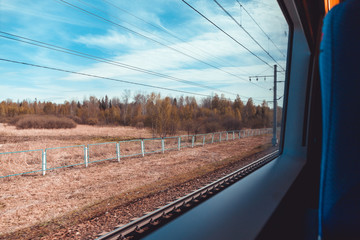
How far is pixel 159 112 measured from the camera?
10.5 feet

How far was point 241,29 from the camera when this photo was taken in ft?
9.38

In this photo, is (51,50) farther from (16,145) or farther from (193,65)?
(193,65)

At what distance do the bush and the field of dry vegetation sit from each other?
50 mm

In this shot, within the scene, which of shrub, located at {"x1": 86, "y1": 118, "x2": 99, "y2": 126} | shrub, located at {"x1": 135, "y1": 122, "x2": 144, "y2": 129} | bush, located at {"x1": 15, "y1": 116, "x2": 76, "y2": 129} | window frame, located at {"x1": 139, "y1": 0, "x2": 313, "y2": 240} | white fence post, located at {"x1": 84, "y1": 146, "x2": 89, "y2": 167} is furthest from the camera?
white fence post, located at {"x1": 84, "y1": 146, "x2": 89, "y2": 167}

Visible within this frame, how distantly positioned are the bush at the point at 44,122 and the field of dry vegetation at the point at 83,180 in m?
0.05

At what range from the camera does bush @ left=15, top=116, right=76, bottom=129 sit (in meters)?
1.82

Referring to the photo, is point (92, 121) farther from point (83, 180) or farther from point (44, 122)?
point (83, 180)

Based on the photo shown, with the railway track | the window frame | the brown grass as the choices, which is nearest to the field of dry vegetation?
the brown grass

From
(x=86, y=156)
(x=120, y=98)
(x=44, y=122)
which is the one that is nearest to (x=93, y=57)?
(x=120, y=98)

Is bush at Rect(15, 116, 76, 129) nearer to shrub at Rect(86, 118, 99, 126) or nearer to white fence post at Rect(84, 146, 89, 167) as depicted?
shrub at Rect(86, 118, 99, 126)

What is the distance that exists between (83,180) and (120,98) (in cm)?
Result: 120

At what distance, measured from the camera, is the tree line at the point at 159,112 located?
1870 mm

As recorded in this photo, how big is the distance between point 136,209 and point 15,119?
1.36m

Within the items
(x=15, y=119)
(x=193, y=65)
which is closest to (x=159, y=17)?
(x=193, y=65)
